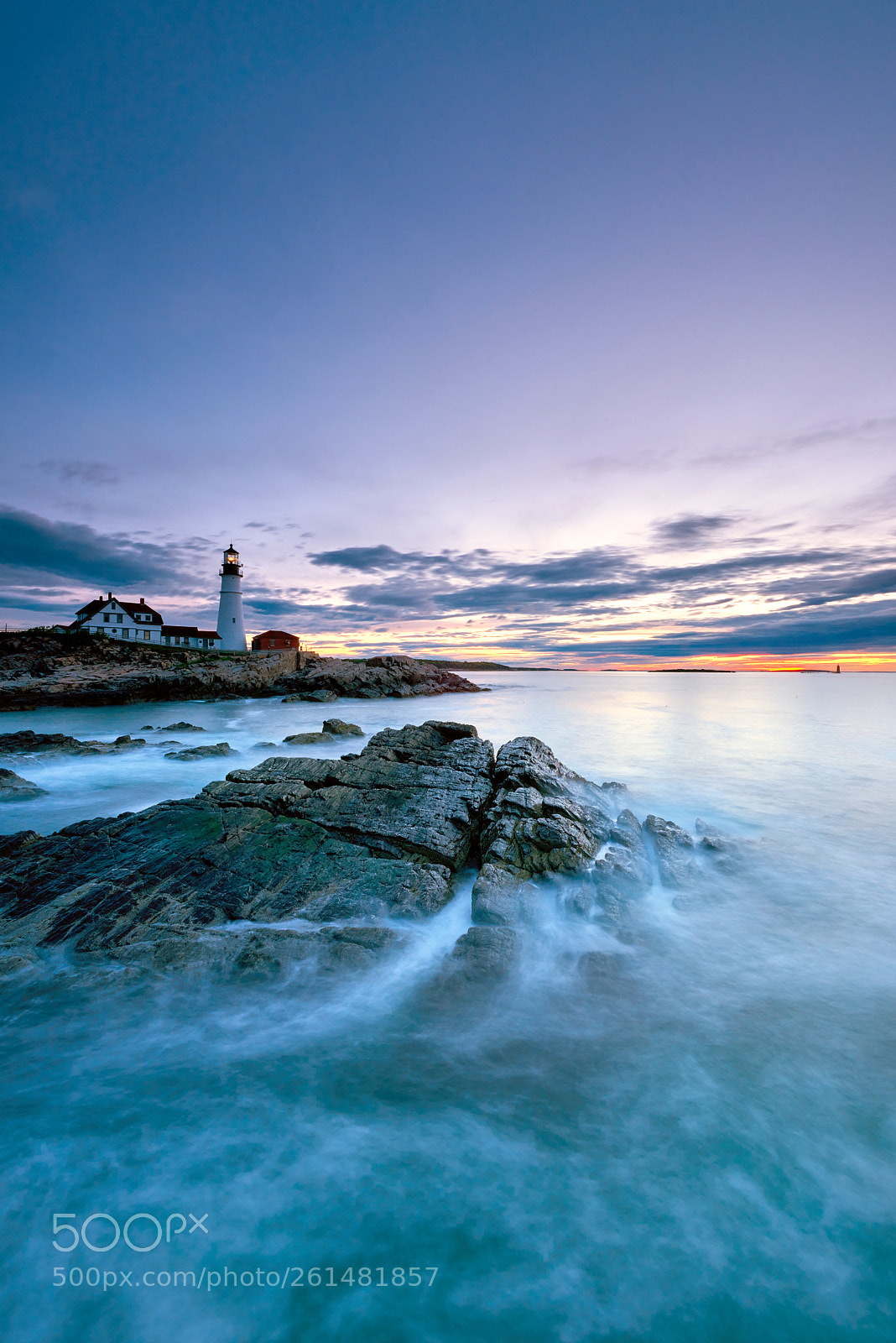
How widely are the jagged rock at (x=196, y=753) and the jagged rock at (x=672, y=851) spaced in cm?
1318

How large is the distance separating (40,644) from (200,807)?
39812mm

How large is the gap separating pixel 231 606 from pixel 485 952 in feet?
194

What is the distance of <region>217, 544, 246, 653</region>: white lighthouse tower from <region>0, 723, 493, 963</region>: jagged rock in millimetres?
54049

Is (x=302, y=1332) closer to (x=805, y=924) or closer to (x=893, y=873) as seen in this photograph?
(x=805, y=924)

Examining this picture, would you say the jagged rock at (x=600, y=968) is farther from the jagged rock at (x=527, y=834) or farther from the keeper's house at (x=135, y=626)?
the keeper's house at (x=135, y=626)

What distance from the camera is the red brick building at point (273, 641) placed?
2709 inches

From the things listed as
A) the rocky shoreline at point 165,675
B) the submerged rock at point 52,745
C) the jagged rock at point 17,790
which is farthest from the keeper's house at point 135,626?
the jagged rock at point 17,790

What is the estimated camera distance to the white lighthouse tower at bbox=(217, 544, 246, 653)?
57.5 meters

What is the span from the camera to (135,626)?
55719 mm

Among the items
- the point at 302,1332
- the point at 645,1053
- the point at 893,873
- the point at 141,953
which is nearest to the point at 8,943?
the point at 141,953

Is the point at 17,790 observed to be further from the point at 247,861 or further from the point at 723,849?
the point at 723,849

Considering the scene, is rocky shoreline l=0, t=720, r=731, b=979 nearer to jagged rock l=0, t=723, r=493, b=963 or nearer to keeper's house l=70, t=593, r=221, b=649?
jagged rock l=0, t=723, r=493, b=963

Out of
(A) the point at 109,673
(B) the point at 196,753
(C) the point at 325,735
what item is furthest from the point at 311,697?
(B) the point at 196,753

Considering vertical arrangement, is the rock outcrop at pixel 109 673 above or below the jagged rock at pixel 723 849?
above
